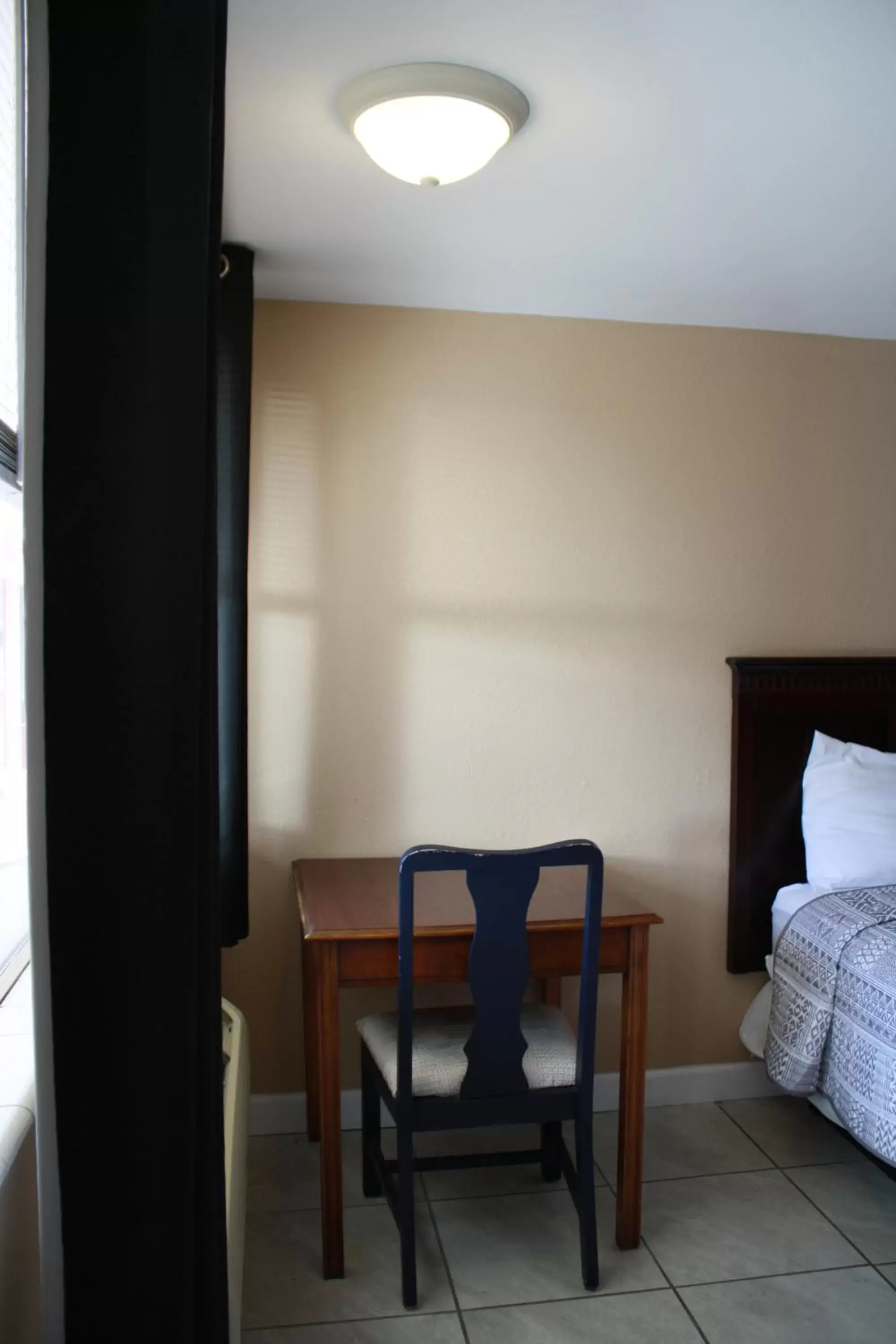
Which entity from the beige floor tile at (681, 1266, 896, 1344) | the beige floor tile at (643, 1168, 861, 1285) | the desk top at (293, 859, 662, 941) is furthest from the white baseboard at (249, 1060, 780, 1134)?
the beige floor tile at (681, 1266, 896, 1344)

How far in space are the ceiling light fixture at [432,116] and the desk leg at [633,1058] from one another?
1672mm

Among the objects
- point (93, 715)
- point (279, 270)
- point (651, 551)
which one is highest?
point (279, 270)

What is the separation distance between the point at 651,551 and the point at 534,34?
167 cm

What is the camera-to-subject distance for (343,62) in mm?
1681

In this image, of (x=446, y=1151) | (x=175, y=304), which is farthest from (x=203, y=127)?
(x=446, y=1151)

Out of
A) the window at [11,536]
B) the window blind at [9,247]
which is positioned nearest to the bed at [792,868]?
the window at [11,536]

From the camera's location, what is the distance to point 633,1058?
8.04ft

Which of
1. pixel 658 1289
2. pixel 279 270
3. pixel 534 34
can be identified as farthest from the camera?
pixel 279 270

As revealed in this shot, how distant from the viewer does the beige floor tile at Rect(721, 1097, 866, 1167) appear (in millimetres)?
2834

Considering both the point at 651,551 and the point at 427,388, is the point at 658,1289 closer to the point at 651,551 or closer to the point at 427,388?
the point at 651,551

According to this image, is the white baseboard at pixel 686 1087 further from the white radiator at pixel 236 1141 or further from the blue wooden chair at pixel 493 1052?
the blue wooden chair at pixel 493 1052

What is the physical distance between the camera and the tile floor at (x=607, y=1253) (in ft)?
7.01

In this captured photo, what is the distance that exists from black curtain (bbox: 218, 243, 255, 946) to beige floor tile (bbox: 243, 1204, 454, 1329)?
697 millimetres

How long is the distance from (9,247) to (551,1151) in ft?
7.44
